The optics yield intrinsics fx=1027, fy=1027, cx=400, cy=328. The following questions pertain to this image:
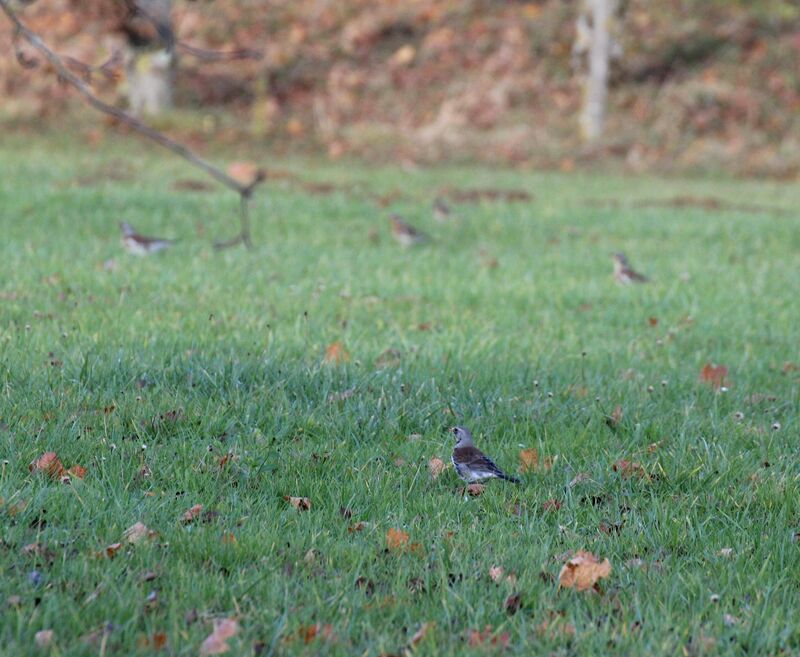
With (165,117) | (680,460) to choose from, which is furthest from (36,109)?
(680,460)

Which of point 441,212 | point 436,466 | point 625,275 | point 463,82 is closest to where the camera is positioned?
point 436,466

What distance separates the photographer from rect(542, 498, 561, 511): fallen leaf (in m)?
4.36

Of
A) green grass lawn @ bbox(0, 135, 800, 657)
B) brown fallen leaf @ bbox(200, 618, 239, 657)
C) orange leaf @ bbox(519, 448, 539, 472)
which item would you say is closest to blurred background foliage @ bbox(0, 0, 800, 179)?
green grass lawn @ bbox(0, 135, 800, 657)

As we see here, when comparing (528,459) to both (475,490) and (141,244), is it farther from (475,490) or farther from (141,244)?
(141,244)

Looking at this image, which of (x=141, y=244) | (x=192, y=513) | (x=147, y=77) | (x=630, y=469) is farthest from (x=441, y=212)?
(x=147, y=77)

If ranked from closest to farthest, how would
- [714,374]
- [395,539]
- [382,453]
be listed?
[395,539] < [382,453] < [714,374]

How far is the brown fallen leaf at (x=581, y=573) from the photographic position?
11.9 ft

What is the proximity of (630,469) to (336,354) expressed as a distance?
2.29 m

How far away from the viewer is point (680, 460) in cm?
495

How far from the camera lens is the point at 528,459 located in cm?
491

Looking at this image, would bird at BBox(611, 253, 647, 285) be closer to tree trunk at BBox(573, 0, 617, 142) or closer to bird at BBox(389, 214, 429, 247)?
bird at BBox(389, 214, 429, 247)

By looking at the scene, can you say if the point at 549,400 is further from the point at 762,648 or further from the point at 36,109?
the point at 36,109

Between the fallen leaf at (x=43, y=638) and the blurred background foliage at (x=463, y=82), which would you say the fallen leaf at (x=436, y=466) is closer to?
the fallen leaf at (x=43, y=638)

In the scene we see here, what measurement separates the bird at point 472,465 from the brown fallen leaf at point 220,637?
63.3 inches
